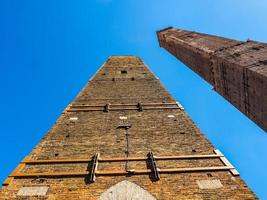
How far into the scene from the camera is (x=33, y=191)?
5.20m

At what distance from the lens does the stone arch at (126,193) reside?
5091 millimetres

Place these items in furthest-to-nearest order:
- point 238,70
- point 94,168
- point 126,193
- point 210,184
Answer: point 238,70
point 94,168
point 210,184
point 126,193

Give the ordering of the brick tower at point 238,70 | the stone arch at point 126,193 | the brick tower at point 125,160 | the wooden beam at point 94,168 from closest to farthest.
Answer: the stone arch at point 126,193 < the brick tower at point 125,160 < the wooden beam at point 94,168 < the brick tower at point 238,70

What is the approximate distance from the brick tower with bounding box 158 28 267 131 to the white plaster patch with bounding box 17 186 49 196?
649 centimetres

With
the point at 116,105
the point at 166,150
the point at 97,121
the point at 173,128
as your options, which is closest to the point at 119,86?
the point at 116,105

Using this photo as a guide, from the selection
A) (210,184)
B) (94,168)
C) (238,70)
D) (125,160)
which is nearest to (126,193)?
(94,168)

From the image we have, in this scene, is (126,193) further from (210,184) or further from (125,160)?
(210,184)

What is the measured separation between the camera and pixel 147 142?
7.02m

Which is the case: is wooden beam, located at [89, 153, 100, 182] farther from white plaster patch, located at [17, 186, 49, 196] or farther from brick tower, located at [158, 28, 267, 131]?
brick tower, located at [158, 28, 267, 131]

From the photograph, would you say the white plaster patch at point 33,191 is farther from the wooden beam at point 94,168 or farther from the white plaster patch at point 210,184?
the white plaster patch at point 210,184

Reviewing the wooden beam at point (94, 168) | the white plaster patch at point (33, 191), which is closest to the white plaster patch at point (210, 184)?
the wooden beam at point (94, 168)

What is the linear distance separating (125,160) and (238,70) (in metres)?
6.20

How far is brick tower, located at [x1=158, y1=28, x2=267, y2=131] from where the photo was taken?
941 centimetres

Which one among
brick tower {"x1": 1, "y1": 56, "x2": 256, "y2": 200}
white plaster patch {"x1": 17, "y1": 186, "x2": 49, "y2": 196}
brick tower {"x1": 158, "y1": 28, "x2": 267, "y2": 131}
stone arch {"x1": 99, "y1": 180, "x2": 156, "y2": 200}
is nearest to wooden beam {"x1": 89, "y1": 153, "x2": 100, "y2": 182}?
brick tower {"x1": 1, "y1": 56, "x2": 256, "y2": 200}
